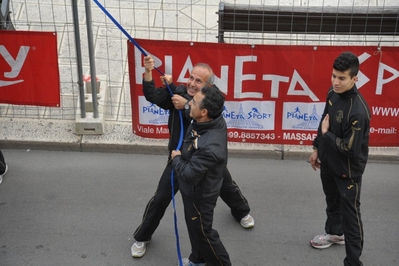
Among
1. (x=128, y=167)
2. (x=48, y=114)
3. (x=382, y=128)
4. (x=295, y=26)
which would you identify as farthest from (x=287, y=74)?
(x=48, y=114)

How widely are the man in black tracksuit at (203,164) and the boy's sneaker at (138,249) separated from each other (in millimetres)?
680

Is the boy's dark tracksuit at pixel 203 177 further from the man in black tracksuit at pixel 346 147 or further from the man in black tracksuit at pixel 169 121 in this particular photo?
the man in black tracksuit at pixel 346 147

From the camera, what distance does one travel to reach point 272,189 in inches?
253

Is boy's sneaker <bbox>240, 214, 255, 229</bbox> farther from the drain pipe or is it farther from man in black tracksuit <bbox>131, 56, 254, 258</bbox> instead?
the drain pipe

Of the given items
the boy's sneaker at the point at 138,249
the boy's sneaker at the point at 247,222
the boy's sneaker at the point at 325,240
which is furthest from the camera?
the boy's sneaker at the point at 247,222

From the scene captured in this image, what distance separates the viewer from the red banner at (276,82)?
6496 millimetres

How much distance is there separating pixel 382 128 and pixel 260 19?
184 cm

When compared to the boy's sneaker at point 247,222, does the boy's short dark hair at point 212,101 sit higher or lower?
higher

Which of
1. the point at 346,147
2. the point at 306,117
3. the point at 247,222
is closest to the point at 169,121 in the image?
the point at 247,222

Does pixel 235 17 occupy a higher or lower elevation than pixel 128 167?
higher

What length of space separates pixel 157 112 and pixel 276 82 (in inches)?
53.4

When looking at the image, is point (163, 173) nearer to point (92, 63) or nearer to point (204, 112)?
point (204, 112)

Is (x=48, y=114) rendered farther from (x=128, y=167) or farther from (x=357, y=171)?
(x=357, y=171)

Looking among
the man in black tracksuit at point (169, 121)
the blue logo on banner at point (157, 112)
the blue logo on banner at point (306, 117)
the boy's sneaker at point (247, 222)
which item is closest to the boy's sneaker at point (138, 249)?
the man in black tracksuit at point (169, 121)
